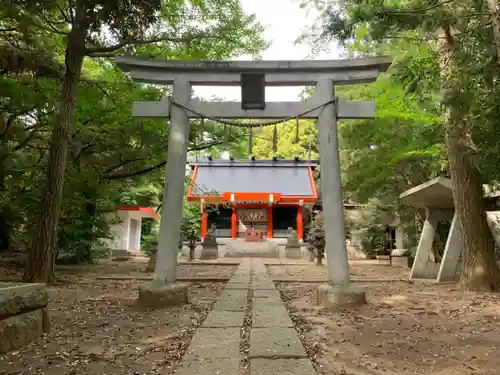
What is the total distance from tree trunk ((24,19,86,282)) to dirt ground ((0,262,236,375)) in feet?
2.28

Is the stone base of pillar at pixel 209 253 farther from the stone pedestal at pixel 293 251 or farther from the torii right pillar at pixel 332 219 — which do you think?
the torii right pillar at pixel 332 219

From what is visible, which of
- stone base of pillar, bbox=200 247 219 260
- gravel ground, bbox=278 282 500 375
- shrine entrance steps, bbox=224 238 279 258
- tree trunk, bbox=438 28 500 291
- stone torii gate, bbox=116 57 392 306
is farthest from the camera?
shrine entrance steps, bbox=224 238 279 258

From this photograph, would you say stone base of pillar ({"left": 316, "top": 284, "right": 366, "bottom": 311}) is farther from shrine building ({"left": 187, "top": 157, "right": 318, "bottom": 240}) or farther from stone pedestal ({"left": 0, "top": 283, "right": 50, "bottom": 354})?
shrine building ({"left": 187, "top": 157, "right": 318, "bottom": 240})

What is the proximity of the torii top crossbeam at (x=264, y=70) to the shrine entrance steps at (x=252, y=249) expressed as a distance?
489 inches

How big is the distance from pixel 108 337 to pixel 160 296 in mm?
1506

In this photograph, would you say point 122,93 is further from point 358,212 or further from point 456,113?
point 358,212

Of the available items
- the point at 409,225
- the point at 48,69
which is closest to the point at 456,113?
the point at 48,69

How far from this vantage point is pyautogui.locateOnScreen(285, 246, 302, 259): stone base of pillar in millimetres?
→ 17375

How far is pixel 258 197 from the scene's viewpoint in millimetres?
19719

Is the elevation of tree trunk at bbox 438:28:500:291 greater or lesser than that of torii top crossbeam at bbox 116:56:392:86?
lesser

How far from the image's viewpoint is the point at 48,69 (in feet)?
28.4

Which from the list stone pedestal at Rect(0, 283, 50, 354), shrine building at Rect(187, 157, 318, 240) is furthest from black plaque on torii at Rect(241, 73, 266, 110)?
shrine building at Rect(187, 157, 318, 240)

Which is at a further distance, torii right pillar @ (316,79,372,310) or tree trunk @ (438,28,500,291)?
tree trunk @ (438,28,500,291)

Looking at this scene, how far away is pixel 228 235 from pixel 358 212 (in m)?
6.87
